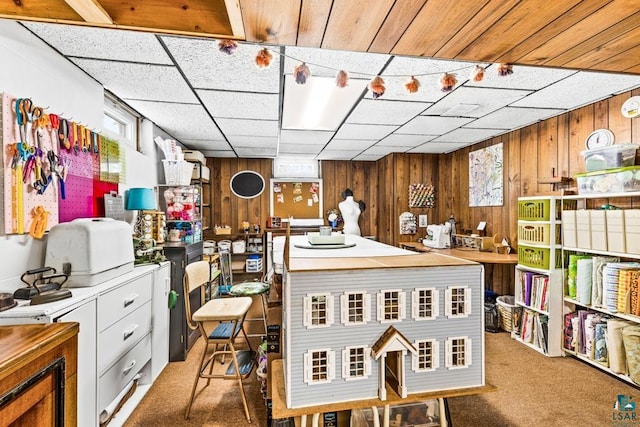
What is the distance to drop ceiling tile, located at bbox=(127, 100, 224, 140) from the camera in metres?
2.91

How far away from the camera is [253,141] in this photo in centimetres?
434

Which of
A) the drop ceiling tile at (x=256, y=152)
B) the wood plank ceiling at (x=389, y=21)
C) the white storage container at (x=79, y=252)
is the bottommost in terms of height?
the white storage container at (x=79, y=252)

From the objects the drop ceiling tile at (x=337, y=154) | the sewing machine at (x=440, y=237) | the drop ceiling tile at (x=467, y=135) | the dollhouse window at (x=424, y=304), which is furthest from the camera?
the drop ceiling tile at (x=337, y=154)

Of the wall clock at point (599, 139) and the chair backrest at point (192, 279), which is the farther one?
the wall clock at point (599, 139)

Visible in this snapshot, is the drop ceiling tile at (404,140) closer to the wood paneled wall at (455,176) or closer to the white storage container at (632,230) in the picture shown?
the wood paneled wall at (455,176)

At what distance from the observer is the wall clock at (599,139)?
2749mm

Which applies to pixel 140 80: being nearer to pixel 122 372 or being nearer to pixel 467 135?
pixel 122 372

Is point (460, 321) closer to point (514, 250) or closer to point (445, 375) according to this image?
point (445, 375)

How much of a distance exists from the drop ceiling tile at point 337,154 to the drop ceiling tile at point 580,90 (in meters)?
2.67

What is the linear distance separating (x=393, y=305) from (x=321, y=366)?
1.17 feet

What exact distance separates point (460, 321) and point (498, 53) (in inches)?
47.5

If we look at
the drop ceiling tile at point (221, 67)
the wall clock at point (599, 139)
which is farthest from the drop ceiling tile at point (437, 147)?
the drop ceiling tile at point (221, 67)

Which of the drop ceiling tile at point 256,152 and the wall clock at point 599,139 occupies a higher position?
the drop ceiling tile at point 256,152

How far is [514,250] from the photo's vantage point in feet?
12.8
